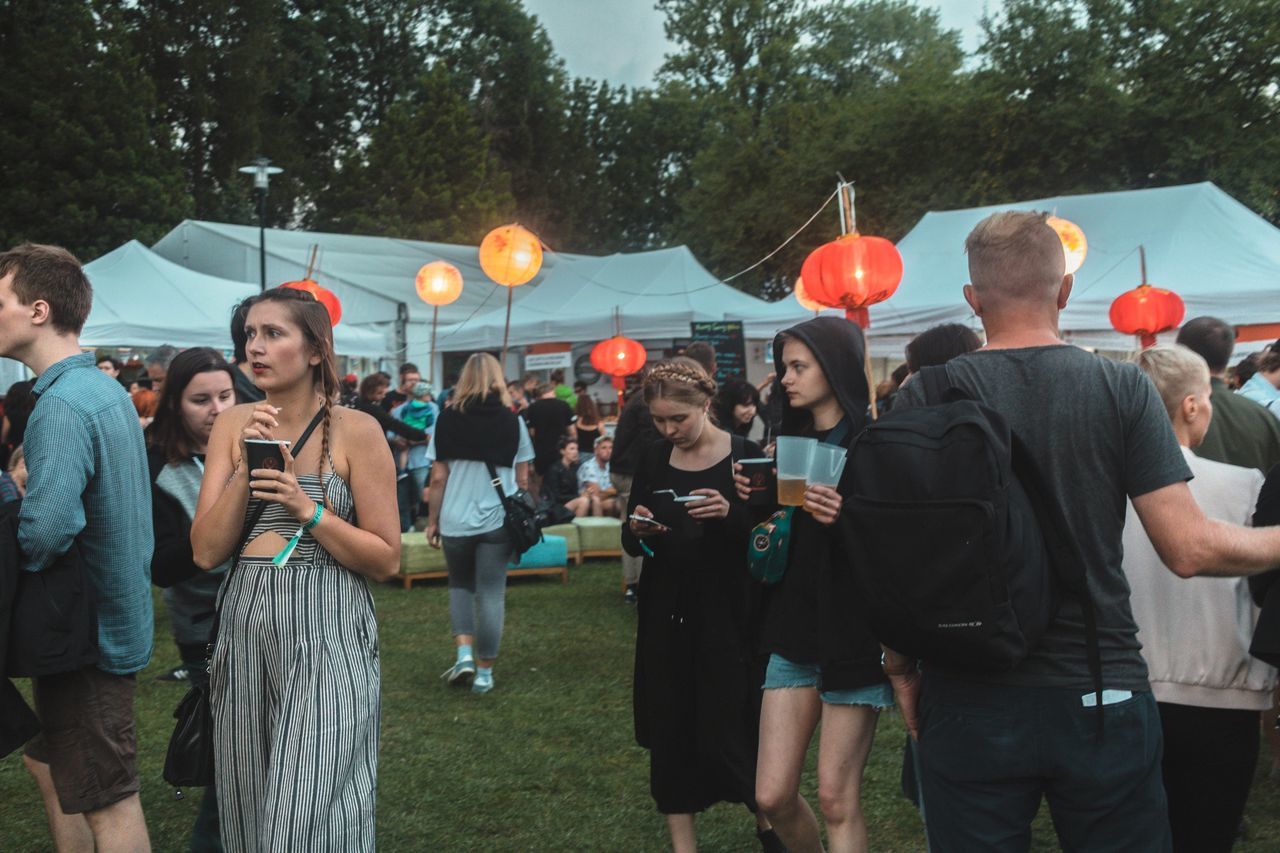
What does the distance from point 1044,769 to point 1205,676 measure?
3.52 feet

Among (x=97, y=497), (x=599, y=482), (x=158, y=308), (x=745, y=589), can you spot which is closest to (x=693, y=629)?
(x=745, y=589)

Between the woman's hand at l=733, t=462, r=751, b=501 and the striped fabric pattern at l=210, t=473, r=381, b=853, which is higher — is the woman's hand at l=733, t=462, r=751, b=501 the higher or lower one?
the higher one

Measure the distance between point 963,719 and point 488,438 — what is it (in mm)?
5182

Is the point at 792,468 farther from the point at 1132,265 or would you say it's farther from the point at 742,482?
the point at 1132,265

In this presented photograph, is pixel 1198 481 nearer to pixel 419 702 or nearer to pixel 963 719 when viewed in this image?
pixel 963 719

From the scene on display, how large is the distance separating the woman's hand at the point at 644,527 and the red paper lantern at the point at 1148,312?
10647 millimetres

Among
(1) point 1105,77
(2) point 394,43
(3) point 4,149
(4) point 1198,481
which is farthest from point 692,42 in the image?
(4) point 1198,481

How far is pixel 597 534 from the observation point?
1223cm

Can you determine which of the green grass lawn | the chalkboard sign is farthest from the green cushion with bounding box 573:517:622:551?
the chalkboard sign

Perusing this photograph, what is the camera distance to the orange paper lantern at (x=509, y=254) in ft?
47.1

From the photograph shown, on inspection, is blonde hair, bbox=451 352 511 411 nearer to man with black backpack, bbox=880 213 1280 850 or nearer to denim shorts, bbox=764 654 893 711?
denim shorts, bbox=764 654 893 711

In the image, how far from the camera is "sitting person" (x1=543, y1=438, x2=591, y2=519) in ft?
41.8

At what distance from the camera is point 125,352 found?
82.9 feet

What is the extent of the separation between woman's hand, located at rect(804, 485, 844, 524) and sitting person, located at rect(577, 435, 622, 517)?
33.2 ft
